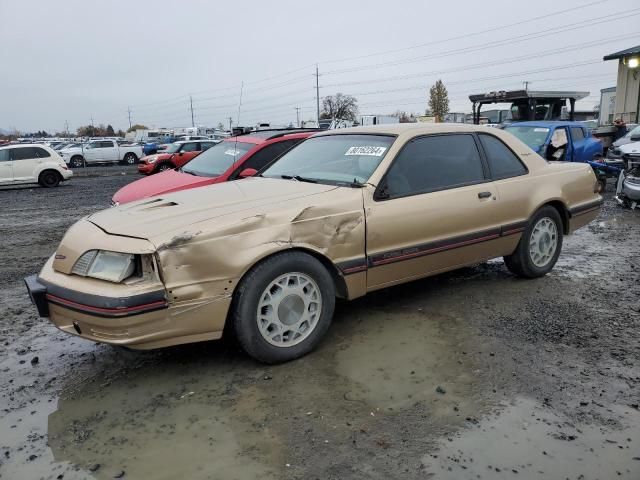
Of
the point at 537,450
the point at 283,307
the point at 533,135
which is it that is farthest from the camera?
the point at 533,135

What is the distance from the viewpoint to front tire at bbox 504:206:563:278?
4949 mm

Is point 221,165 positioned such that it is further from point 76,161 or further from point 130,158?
point 76,161

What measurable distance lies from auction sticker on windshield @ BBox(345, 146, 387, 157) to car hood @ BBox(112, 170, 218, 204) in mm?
2908

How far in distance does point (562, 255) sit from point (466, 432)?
13.8 feet

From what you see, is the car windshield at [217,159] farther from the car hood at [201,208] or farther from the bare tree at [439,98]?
the bare tree at [439,98]

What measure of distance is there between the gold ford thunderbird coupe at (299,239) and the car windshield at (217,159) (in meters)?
2.60

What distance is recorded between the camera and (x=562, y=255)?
6246 millimetres

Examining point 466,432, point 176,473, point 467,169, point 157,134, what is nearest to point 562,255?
point 467,169

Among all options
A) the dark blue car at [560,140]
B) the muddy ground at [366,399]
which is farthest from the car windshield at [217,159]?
the dark blue car at [560,140]

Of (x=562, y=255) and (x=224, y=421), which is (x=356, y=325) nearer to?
(x=224, y=421)

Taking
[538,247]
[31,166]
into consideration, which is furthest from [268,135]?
[31,166]

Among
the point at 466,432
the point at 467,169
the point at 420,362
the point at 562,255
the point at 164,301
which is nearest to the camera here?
the point at 466,432

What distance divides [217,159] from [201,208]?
169 inches

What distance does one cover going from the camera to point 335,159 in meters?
4.35
